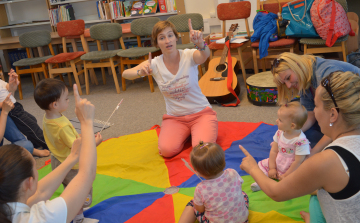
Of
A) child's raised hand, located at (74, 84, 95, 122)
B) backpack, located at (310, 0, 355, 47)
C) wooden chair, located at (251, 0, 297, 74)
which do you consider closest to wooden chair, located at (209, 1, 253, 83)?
wooden chair, located at (251, 0, 297, 74)

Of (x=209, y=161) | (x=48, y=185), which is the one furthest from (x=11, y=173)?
(x=209, y=161)

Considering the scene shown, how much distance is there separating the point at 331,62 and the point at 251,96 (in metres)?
1.69

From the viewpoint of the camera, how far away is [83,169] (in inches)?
43.4

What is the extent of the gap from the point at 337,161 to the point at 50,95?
150cm

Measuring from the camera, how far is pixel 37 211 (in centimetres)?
100

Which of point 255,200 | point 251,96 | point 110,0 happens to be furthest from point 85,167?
point 110,0

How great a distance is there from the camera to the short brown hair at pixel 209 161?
150cm

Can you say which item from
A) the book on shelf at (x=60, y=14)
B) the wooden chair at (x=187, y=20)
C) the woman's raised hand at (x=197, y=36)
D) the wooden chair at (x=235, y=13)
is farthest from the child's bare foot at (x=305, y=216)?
the book on shelf at (x=60, y=14)

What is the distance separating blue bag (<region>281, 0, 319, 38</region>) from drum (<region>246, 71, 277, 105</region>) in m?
0.70

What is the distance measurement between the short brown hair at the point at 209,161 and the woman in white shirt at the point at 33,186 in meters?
0.57

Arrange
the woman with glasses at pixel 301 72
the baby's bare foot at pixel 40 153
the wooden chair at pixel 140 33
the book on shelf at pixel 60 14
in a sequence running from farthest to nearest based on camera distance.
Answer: the book on shelf at pixel 60 14 < the wooden chair at pixel 140 33 < the baby's bare foot at pixel 40 153 < the woman with glasses at pixel 301 72

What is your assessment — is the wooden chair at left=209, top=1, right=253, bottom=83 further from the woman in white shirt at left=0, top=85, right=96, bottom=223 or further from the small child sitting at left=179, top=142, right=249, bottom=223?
the woman in white shirt at left=0, top=85, right=96, bottom=223

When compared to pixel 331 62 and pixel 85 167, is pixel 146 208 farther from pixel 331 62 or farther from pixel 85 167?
pixel 331 62

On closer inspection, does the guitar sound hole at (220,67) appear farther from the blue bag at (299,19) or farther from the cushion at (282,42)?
the blue bag at (299,19)
